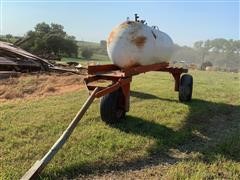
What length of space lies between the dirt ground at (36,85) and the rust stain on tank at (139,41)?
4.04 meters

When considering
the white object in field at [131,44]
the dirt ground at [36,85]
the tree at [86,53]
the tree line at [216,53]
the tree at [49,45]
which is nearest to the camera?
the white object in field at [131,44]

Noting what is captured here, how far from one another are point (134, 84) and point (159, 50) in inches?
174

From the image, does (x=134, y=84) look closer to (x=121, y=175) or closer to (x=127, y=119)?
(x=127, y=119)

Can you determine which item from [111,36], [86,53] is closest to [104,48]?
[86,53]

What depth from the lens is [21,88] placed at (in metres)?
11.0

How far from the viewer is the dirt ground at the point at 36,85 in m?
10.5

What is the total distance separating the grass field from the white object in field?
1.17 meters

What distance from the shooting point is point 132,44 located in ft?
24.5

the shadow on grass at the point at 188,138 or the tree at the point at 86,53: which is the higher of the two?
the tree at the point at 86,53

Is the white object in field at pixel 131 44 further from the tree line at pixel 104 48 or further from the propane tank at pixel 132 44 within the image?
the tree line at pixel 104 48

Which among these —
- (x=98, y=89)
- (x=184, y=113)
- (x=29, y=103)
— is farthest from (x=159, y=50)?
(x=29, y=103)

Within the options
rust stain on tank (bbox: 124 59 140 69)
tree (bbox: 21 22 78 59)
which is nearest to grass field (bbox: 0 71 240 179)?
rust stain on tank (bbox: 124 59 140 69)

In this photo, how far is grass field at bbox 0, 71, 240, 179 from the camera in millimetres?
4914

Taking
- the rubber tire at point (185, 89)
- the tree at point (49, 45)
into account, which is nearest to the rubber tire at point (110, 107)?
the rubber tire at point (185, 89)
